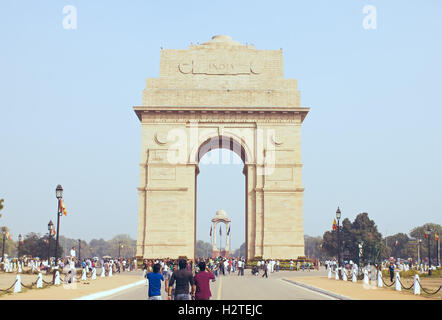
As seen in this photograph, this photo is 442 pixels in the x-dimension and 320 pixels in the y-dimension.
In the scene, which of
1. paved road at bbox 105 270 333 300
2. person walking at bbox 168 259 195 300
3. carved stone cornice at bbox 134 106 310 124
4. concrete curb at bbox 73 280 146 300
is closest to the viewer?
person walking at bbox 168 259 195 300

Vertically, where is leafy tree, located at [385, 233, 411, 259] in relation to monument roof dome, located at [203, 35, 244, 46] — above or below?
below

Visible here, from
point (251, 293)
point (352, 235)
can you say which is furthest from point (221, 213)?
point (251, 293)

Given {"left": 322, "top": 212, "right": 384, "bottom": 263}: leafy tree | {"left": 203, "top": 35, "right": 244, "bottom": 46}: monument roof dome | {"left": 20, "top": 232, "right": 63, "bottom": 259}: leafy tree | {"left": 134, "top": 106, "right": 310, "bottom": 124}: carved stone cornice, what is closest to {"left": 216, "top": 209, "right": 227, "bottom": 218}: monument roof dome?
{"left": 322, "top": 212, "right": 384, "bottom": 263}: leafy tree

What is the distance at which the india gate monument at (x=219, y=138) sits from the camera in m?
50.7

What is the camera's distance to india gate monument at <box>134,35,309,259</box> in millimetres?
50688

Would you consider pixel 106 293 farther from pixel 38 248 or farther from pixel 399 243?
pixel 399 243

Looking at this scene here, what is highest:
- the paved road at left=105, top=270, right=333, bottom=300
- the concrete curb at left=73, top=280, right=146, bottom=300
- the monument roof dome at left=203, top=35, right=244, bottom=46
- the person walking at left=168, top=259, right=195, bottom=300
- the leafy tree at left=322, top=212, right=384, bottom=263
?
the monument roof dome at left=203, top=35, right=244, bottom=46

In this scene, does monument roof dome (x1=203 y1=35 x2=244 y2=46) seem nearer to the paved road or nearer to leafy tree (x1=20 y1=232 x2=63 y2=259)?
the paved road

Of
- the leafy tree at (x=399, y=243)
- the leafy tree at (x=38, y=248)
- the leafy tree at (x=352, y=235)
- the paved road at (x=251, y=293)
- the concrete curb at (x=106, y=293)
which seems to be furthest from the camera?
the leafy tree at (x=399, y=243)

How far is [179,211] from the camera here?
50.9m

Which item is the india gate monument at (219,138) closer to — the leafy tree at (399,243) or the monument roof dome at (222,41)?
the monument roof dome at (222,41)

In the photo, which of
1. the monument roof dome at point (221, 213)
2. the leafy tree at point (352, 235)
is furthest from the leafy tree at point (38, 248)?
the leafy tree at point (352, 235)

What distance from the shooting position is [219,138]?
54.3 metres
